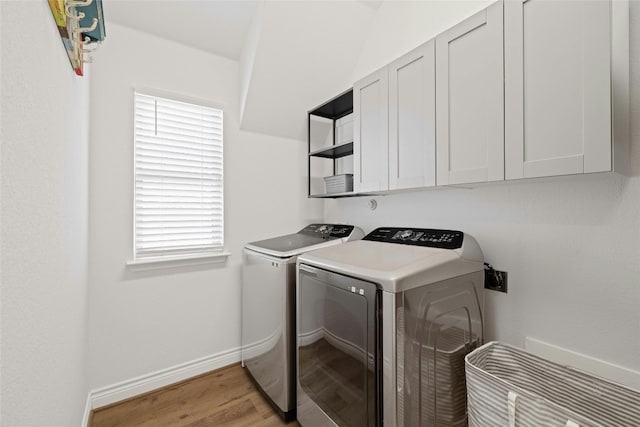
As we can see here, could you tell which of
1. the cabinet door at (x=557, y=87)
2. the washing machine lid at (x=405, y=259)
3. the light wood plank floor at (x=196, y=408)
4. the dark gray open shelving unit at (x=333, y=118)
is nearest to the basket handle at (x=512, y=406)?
the washing machine lid at (x=405, y=259)

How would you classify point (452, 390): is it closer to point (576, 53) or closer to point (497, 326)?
point (497, 326)

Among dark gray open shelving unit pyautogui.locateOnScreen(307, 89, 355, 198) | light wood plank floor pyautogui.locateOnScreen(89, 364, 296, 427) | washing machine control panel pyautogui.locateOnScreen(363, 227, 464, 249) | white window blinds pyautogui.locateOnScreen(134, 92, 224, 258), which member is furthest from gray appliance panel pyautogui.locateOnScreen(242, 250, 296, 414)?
dark gray open shelving unit pyautogui.locateOnScreen(307, 89, 355, 198)

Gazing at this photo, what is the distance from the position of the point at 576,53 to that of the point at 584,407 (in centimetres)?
132

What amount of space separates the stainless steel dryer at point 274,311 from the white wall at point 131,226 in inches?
11.9

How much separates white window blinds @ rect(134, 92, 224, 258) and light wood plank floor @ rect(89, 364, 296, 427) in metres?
1.03

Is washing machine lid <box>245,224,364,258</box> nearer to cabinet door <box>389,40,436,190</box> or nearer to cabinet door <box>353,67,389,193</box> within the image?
cabinet door <box>353,67,389,193</box>

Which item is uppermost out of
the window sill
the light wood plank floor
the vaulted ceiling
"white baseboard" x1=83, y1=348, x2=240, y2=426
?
the vaulted ceiling

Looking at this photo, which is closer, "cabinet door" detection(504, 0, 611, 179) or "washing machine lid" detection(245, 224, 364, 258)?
"cabinet door" detection(504, 0, 611, 179)

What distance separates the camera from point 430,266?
1.20m

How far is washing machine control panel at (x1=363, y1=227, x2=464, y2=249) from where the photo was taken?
149 centimetres

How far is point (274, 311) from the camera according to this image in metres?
1.84

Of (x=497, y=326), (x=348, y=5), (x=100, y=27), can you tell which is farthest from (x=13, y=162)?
(x=348, y=5)

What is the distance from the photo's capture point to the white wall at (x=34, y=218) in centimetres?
53

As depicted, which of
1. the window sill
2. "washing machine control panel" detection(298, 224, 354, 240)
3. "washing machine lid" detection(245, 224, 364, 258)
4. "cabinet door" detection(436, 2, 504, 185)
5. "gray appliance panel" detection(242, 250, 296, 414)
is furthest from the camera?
"washing machine control panel" detection(298, 224, 354, 240)
